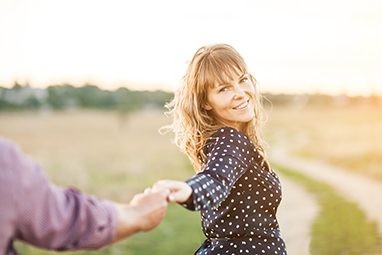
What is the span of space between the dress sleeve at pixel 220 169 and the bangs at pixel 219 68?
22 cm

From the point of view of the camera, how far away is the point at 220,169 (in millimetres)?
2963

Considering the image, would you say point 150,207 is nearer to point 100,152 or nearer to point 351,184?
point 351,184

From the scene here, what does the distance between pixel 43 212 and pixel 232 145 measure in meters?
1.27

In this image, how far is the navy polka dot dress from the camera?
→ 3271mm

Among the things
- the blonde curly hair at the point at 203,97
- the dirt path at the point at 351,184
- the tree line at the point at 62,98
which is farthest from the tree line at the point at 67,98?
the blonde curly hair at the point at 203,97

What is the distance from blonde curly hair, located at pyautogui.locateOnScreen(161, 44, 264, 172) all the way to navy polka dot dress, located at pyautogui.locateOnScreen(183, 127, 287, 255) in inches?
5.5

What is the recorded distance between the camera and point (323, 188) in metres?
15.4

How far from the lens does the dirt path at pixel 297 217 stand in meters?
9.00

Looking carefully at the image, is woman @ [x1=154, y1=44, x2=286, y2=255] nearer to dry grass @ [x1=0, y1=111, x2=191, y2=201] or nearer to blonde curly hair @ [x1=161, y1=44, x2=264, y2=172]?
blonde curly hair @ [x1=161, y1=44, x2=264, y2=172]

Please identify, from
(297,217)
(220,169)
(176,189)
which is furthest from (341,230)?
(176,189)

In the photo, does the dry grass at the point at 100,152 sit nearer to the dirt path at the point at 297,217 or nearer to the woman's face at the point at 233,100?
the dirt path at the point at 297,217

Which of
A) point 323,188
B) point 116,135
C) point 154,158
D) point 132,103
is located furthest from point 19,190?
point 132,103

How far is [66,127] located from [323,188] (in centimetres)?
4417

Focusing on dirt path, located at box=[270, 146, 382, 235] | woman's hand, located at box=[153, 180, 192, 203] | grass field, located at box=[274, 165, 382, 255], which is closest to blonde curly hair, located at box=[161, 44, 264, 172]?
woman's hand, located at box=[153, 180, 192, 203]
